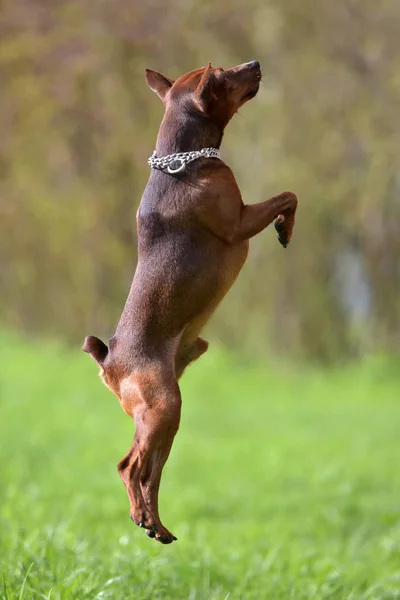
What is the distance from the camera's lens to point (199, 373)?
1402 cm

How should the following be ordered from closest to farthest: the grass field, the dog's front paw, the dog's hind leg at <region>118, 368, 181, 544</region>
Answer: the dog's hind leg at <region>118, 368, 181, 544</region> → the dog's front paw → the grass field

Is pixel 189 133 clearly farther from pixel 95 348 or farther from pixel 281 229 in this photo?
pixel 95 348

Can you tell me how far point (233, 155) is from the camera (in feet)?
43.0

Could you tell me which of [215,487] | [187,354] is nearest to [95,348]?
[187,354]

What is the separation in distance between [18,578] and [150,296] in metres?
1.89

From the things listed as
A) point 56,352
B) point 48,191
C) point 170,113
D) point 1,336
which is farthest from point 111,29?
point 1,336

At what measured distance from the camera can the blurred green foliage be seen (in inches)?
295

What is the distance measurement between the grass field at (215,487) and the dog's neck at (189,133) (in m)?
1.67

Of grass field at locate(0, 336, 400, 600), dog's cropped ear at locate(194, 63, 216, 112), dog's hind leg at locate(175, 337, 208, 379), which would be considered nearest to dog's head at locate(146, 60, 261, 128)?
dog's cropped ear at locate(194, 63, 216, 112)

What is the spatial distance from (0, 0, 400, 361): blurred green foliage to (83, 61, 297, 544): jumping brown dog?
4679 mm

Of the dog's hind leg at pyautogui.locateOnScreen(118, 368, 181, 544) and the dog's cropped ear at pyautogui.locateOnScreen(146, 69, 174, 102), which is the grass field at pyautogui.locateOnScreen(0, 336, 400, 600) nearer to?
the dog's hind leg at pyautogui.locateOnScreen(118, 368, 181, 544)

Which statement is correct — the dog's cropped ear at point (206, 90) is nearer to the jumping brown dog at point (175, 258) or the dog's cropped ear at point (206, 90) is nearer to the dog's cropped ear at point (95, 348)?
the jumping brown dog at point (175, 258)

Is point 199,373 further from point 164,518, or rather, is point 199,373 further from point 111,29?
Result: point 111,29

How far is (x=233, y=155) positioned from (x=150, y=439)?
36.5ft
